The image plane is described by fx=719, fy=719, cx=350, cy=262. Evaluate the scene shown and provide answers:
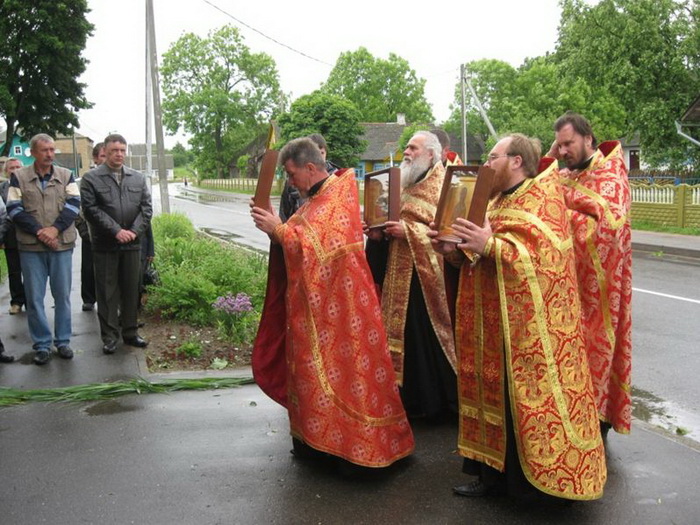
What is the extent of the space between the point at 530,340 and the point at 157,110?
1439cm

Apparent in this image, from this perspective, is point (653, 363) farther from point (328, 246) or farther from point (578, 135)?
point (328, 246)

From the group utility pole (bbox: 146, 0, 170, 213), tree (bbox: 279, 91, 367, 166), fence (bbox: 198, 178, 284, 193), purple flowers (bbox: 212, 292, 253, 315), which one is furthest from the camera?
fence (bbox: 198, 178, 284, 193)

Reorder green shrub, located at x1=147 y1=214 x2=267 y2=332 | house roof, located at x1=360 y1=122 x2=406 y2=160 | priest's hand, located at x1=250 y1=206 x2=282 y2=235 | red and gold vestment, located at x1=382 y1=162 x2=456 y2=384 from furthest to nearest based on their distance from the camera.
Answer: house roof, located at x1=360 y1=122 x2=406 y2=160 → green shrub, located at x1=147 y1=214 x2=267 y2=332 → red and gold vestment, located at x1=382 y1=162 x2=456 y2=384 → priest's hand, located at x1=250 y1=206 x2=282 y2=235

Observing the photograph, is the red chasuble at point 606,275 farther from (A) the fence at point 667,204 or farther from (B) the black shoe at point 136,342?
(A) the fence at point 667,204

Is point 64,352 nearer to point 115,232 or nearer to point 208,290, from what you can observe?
point 115,232

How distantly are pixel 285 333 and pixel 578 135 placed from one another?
2.25 meters

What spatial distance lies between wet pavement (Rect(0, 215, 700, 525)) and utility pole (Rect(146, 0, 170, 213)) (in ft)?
37.2

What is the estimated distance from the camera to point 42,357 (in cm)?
638

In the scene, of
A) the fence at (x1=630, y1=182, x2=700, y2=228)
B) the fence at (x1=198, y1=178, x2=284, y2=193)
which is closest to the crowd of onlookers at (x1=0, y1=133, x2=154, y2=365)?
the fence at (x1=630, y1=182, x2=700, y2=228)

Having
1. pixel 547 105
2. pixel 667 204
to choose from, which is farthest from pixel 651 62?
pixel 547 105

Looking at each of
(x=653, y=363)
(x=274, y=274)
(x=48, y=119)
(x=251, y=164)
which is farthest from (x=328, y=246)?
(x=251, y=164)

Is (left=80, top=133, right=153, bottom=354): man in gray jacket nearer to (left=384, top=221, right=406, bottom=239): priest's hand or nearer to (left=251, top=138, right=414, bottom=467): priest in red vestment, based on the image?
(left=384, top=221, right=406, bottom=239): priest's hand

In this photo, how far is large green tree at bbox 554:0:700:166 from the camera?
90.9ft

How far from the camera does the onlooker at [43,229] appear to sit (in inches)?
247
